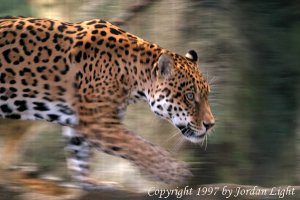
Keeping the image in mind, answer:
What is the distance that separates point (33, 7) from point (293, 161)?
11.9ft

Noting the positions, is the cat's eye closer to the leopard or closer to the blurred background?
the leopard

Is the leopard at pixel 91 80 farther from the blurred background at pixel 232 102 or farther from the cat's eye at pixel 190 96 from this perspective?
the blurred background at pixel 232 102

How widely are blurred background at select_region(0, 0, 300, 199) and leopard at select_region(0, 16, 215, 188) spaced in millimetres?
1291

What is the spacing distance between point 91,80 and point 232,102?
7.20 ft

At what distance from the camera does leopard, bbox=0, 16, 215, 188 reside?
23.1 feet

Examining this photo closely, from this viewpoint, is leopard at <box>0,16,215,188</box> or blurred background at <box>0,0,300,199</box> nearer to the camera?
leopard at <box>0,16,215,188</box>

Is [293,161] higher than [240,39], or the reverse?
[240,39]

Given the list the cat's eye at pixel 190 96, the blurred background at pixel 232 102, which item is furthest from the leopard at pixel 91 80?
the blurred background at pixel 232 102

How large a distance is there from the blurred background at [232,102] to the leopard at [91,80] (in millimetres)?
1291

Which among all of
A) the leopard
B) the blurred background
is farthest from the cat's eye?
the blurred background

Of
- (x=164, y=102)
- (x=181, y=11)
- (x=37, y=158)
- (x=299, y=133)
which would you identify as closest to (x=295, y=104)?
(x=299, y=133)

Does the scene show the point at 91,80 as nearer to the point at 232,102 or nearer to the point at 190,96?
the point at 190,96

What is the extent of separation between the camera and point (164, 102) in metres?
7.09

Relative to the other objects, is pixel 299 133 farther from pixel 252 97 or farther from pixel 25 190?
pixel 25 190
